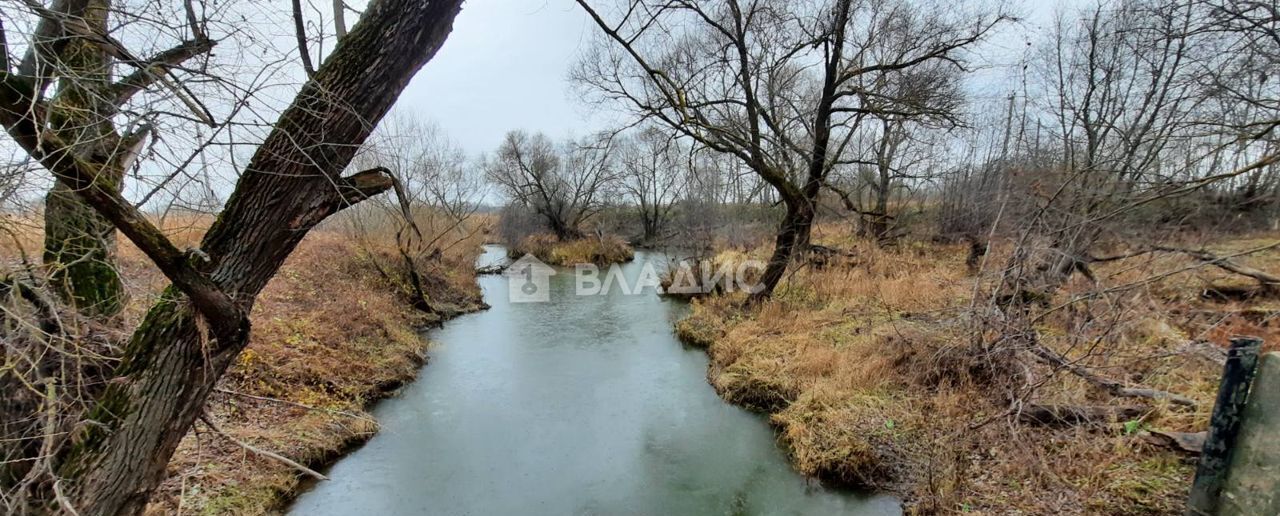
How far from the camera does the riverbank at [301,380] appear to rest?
420 centimetres

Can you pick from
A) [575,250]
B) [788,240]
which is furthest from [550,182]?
[788,240]

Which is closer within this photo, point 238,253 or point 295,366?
point 238,253

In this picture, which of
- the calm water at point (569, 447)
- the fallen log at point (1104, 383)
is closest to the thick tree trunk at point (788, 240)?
the calm water at point (569, 447)

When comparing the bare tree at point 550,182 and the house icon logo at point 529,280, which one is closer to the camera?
the house icon logo at point 529,280

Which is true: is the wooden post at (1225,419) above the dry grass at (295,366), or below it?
above

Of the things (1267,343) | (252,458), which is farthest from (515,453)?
(1267,343)

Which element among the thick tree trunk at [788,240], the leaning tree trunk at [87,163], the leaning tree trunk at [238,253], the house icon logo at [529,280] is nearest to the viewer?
the leaning tree trunk at [87,163]

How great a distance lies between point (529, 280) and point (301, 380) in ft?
36.4

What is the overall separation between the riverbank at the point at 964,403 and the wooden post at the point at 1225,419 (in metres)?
0.77

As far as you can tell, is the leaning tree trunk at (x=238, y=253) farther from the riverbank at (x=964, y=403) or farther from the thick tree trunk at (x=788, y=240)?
the thick tree trunk at (x=788, y=240)

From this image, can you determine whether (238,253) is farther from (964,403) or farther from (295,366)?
(964,403)

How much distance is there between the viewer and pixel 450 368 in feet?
27.3

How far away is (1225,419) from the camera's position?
Answer: 93.0 inches

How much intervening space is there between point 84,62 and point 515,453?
14.6 feet
